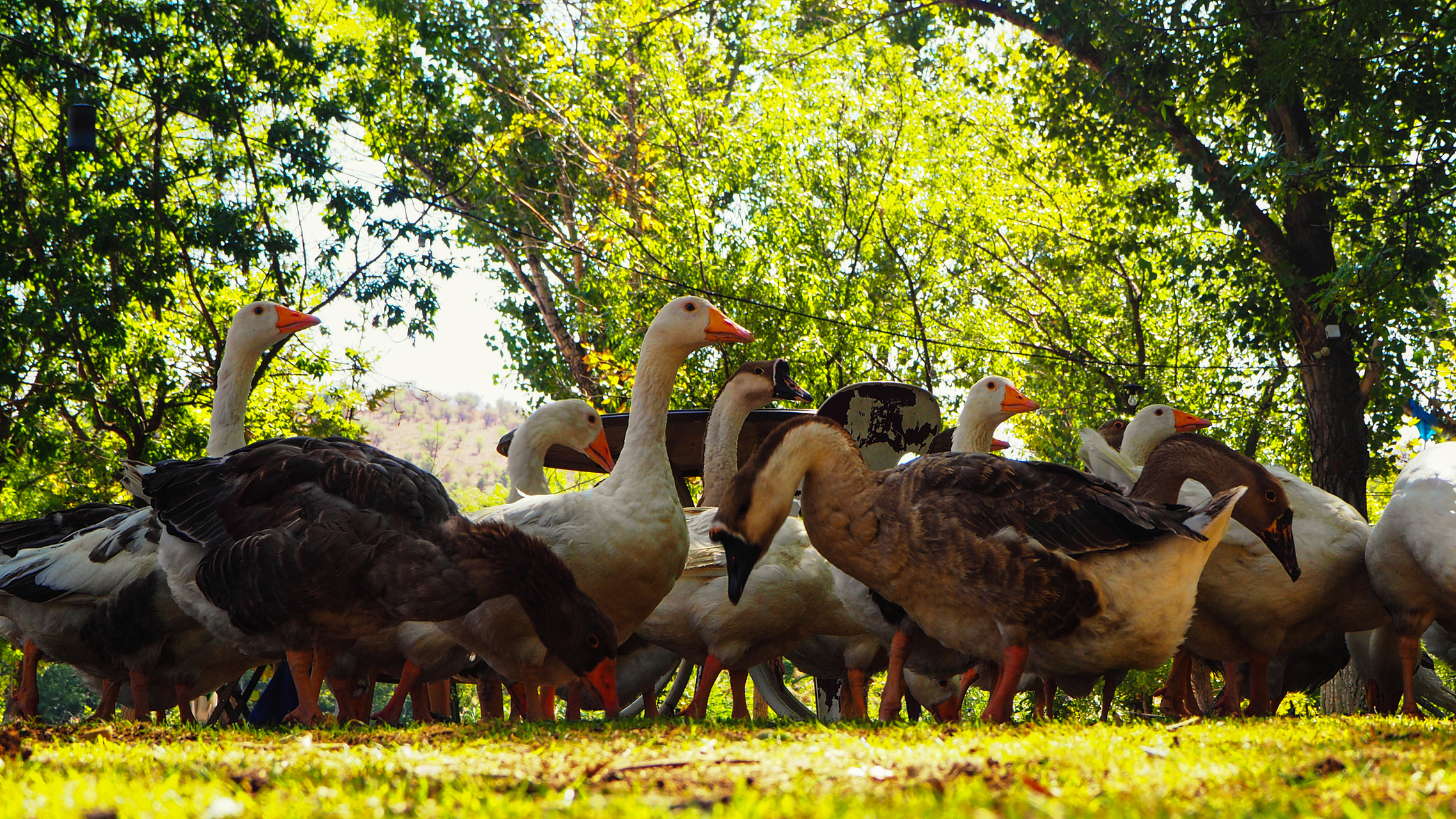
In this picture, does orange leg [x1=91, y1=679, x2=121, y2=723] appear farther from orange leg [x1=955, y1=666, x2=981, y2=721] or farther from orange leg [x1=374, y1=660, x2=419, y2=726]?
orange leg [x1=955, y1=666, x2=981, y2=721]

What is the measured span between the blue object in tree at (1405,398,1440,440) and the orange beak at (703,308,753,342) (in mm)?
12538

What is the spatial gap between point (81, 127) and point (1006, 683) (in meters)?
14.0

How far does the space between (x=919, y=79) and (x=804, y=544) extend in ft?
75.7

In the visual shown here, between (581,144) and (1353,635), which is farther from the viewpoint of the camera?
(581,144)

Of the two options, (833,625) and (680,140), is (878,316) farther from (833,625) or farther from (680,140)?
(833,625)

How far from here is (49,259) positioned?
1512 cm

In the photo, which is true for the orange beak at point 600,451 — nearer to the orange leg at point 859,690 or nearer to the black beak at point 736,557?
the orange leg at point 859,690

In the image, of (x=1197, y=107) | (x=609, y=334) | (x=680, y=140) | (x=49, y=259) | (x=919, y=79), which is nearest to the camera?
(x=1197, y=107)

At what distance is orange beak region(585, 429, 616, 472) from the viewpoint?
8.67 metres

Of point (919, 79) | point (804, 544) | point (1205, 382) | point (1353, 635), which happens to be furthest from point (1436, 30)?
point (919, 79)

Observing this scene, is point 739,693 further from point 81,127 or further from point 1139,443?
point 81,127

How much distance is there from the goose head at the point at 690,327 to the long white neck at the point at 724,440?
5.29 feet

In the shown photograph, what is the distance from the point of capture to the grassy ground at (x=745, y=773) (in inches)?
92.8

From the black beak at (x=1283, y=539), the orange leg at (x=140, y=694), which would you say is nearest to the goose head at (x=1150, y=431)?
the black beak at (x=1283, y=539)
